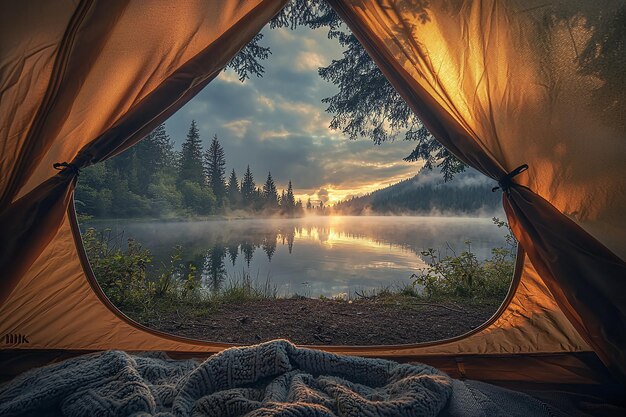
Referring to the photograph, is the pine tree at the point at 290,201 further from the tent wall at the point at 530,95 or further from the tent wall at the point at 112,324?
the tent wall at the point at 530,95

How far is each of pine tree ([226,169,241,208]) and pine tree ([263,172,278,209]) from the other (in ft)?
6.63

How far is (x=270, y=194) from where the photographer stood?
23.2m

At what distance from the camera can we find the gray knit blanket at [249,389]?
106 centimetres

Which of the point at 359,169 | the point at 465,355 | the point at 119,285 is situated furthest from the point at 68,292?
the point at 359,169

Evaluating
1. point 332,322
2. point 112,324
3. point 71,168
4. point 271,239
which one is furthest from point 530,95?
point 271,239

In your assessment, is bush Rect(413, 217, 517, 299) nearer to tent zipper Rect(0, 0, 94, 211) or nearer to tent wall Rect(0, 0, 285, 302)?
tent wall Rect(0, 0, 285, 302)

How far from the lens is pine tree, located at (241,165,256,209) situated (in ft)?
71.0

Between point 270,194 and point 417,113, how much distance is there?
71.3 feet

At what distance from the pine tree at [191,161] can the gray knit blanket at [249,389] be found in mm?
15293

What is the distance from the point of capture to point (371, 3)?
188cm

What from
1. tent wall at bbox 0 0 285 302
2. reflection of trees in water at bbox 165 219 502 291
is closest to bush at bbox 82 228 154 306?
reflection of trees in water at bbox 165 219 502 291

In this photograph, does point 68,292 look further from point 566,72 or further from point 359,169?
point 359,169

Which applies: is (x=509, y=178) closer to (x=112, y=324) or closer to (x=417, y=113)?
(x=417, y=113)

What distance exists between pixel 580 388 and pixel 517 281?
595 mm
